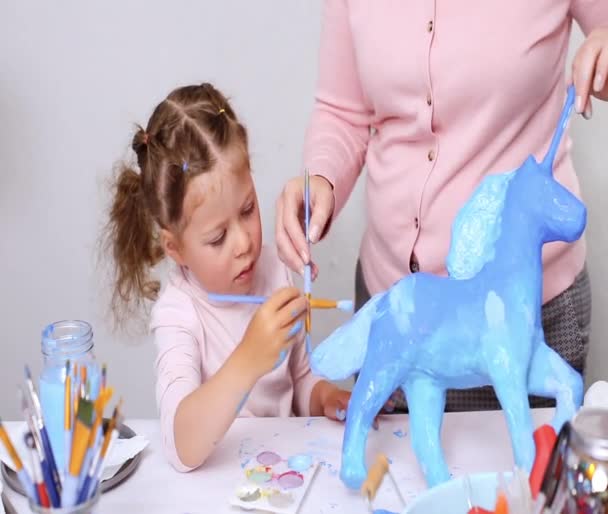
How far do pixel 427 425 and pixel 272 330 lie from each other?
0.16 metres

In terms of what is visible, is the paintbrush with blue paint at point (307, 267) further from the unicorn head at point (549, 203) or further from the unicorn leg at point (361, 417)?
the unicorn head at point (549, 203)

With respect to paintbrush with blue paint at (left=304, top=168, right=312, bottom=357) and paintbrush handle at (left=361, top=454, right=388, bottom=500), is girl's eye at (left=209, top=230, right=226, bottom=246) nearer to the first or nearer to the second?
paintbrush with blue paint at (left=304, top=168, right=312, bottom=357)

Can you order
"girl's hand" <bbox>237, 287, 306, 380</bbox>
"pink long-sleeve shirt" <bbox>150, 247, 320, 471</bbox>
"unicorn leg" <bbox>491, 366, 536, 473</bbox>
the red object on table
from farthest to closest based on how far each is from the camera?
"pink long-sleeve shirt" <bbox>150, 247, 320, 471</bbox> → "girl's hand" <bbox>237, 287, 306, 380</bbox> → "unicorn leg" <bbox>491, 366, 536, 473</bbox> → the red object on table

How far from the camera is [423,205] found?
813 millimetres

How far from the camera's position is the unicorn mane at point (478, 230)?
606mm

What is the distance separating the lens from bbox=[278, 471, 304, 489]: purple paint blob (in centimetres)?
66

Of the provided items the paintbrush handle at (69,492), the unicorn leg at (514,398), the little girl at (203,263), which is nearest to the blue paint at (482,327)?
the unicorn leg at (514,398)

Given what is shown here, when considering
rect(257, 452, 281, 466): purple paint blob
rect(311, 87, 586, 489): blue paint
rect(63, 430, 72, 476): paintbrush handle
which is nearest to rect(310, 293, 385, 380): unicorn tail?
rect(311, 87, 586, 489): blue paint

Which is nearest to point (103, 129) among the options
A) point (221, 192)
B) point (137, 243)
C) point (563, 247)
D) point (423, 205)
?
point (137, 243)

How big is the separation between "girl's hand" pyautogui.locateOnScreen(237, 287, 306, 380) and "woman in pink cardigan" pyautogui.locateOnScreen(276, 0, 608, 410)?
0.18 ft

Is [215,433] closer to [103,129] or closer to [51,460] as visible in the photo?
[51,460]

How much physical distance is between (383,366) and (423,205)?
0.26m

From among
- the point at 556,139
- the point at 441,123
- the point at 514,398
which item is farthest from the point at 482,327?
the point at 441,123

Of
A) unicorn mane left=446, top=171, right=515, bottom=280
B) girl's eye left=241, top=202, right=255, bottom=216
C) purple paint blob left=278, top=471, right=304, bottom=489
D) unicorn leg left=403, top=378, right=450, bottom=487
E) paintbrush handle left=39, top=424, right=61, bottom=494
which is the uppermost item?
unicorn mane left=446, top=171, right=515, bottom=280
